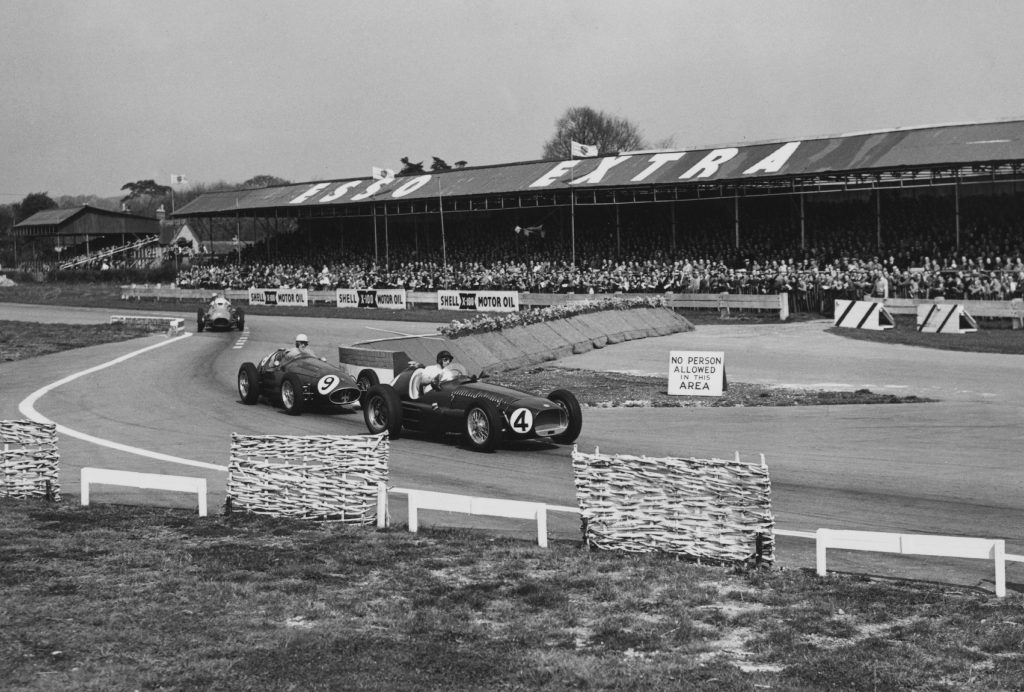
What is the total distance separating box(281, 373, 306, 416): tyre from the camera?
21250mm

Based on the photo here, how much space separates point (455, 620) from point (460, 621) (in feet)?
0.15

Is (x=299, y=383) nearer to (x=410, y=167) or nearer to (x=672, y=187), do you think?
(x=672, y=187)

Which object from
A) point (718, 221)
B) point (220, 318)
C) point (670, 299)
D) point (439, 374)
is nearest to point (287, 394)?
point (439, 374)

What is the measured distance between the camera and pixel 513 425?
1617cm

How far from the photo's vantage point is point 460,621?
8.04 m

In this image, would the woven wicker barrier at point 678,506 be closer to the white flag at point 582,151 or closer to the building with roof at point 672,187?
the building with roof at point 672,187

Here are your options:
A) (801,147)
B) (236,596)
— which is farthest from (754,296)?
(236,596)

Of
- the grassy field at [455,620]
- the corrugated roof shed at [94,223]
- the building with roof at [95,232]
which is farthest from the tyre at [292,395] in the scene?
the corrugated roof shed at [94,223]

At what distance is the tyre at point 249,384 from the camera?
74.7 feet

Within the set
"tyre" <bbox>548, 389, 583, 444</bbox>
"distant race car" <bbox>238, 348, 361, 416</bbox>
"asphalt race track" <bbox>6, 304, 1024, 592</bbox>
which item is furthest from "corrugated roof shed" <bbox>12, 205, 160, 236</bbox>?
"tyre" <bbox>548, 389, 583, 444</bbox>

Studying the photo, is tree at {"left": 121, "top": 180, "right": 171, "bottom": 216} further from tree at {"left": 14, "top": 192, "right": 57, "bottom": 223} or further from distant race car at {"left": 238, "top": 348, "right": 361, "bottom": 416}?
distant race car at {"left": 238, "top": 348, "right": 361, "bottom": 416}

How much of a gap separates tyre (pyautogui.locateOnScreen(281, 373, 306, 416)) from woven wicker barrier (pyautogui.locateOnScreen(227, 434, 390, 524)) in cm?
914

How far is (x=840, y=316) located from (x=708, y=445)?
2121cm

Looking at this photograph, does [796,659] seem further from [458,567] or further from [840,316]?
[840,316]
